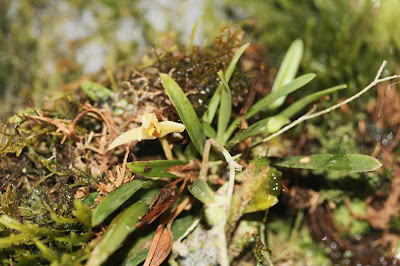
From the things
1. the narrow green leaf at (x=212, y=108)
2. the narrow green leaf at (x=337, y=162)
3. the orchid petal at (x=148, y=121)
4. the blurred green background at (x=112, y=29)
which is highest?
the blurred green background at (x=112, y=29)

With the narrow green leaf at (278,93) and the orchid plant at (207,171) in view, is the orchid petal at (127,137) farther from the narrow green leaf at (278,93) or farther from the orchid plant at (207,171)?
the narrow green leaf at (278,93)

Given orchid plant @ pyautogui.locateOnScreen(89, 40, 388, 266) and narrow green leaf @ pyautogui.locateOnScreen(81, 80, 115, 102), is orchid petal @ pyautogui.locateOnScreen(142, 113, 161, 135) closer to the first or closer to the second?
orchid plant @ pyautogui.locateOnScreen(89, 40, 388, 266)

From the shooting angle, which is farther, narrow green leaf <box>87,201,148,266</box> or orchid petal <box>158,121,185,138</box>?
orchid petal <box>158,121,185,138</box>

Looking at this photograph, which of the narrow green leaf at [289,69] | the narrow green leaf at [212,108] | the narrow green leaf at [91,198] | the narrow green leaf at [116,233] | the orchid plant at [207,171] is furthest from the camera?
the narrow green leaf at [289,69]

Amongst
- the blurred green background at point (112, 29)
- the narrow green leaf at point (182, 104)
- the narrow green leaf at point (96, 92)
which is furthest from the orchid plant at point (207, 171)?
the blurred green background at point (112, 29)

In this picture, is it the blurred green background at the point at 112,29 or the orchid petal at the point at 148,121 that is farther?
the blurred green background at the point at 112,29

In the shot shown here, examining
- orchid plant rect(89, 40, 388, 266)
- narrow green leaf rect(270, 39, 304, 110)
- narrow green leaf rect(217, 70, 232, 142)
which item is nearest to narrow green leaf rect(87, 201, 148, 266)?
orchid plant rect(89, 40, 388, 266)
